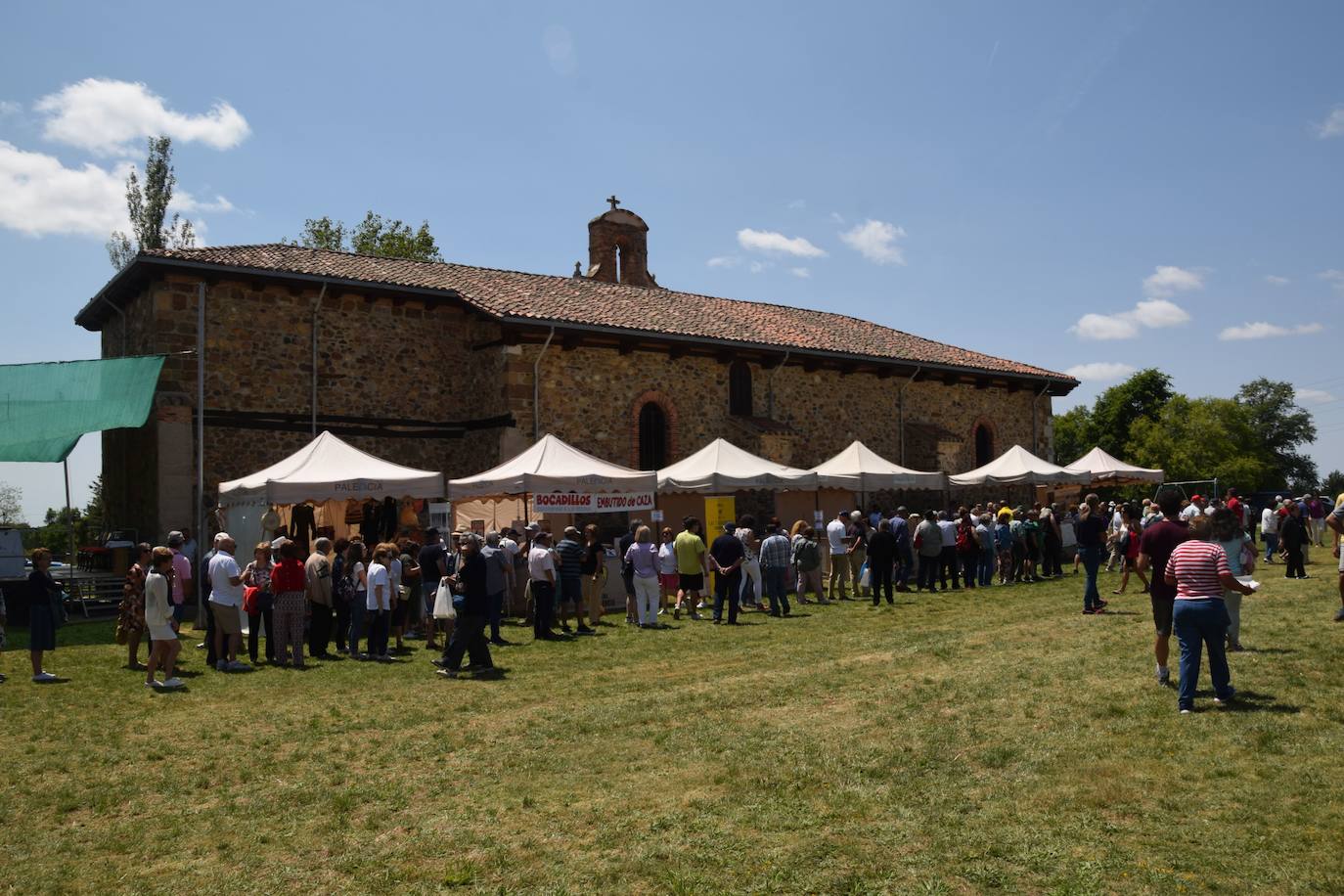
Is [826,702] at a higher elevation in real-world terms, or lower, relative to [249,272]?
lower

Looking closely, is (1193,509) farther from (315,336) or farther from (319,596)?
(315,336)

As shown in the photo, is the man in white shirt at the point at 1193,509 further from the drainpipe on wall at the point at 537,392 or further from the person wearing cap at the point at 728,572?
the drainpipe on wall at the point at 537,392

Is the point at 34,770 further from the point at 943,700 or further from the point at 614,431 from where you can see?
the point at 614,431

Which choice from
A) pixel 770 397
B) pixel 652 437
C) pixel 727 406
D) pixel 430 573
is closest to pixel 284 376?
pixel 652 437

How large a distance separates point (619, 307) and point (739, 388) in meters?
3.37

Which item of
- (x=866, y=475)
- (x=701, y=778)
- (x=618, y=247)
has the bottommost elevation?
(x=701, y=778)

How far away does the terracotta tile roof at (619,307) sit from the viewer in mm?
19156

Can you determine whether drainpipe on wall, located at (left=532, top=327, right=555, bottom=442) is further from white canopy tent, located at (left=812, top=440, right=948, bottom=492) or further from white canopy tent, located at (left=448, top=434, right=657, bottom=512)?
white canopy tent, located at (left=812, top=440, right=948, bottom=492)

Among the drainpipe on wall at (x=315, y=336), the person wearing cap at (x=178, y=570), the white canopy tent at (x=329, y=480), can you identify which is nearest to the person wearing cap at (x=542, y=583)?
the white canopy tent at (x=329, y=480)

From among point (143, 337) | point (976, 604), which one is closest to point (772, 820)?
point (976, 604)

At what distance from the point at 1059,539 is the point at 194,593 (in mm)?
15001

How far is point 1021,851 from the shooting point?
458cm

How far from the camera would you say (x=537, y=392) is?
64.2 feet

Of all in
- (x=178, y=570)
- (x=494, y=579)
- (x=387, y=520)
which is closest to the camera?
(x=494, y=579)
